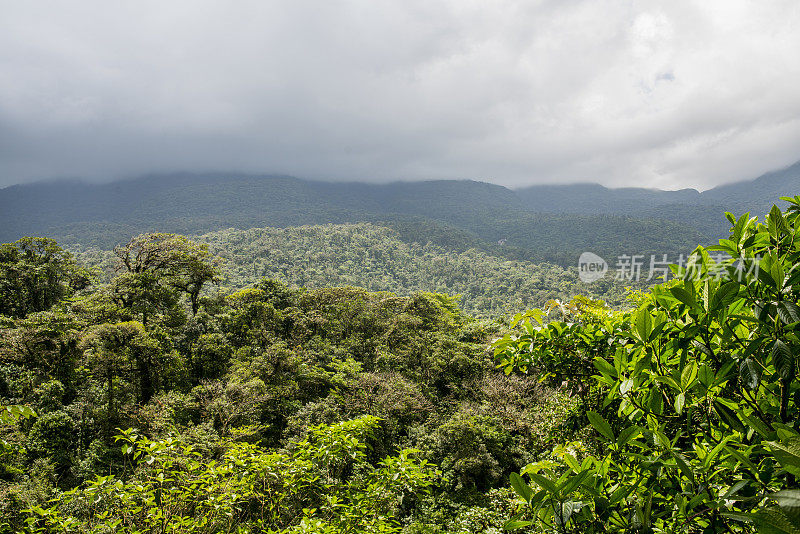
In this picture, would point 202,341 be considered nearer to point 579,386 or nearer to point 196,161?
point 579,386

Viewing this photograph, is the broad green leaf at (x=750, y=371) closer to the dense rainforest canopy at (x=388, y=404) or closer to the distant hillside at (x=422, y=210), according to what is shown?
the dense rainforest canopy at (x=388, y=404)

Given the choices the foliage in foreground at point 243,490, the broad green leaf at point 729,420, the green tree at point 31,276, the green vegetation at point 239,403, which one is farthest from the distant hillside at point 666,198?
the green tree at point 31,276

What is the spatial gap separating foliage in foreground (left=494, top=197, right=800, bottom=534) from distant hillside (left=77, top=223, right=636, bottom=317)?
3766cm

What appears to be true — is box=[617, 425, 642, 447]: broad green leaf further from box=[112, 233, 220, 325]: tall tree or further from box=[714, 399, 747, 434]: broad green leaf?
box=[112, 233, 220, 325]: tall tree

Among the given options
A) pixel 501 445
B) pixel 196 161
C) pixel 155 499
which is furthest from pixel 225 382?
pixel 196 161

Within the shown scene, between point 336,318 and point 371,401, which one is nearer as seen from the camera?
point 371,401

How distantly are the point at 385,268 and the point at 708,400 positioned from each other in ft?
200

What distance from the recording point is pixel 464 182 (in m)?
186

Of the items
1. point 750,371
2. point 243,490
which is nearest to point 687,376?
point 750,371

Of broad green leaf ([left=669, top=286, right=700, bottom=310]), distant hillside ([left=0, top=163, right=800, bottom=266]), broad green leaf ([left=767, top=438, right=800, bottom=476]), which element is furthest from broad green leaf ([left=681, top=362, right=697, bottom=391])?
distant hillside ([left=0, top=163, right=800, bottom=266])

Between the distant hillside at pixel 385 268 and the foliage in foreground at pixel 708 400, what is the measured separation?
124 feet

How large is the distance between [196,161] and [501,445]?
215 m

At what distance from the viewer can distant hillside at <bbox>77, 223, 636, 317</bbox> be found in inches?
1720

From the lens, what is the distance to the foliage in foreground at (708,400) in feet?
2.46
